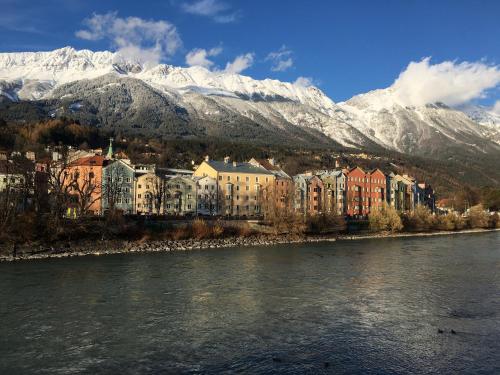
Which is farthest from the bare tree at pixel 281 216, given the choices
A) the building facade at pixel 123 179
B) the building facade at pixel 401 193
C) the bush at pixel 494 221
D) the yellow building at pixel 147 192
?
the bush at pixel 494 221

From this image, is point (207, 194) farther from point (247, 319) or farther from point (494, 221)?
point (494, 221)

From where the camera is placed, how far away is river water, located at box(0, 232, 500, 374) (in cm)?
1866

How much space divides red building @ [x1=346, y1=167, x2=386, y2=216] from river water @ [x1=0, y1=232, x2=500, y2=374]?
79398 millimetres

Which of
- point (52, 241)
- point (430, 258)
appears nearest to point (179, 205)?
point (52, 241)

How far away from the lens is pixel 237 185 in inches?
4092

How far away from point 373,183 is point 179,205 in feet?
188

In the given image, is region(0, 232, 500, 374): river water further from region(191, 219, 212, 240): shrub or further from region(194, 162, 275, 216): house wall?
region(194, 162, 275, 216): house wall

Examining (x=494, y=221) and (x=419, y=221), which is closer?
(x=419, y=221)

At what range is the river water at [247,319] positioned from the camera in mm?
18656

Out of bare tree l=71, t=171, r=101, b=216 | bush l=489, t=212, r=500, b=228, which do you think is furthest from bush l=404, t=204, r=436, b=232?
bare tree l=71, t=171, r=101, b=216

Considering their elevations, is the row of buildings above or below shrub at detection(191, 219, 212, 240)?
above

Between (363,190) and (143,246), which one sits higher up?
(363,190)

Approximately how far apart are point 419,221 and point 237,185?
126 ft

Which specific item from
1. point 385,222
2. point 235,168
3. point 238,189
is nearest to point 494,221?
point 385,222
